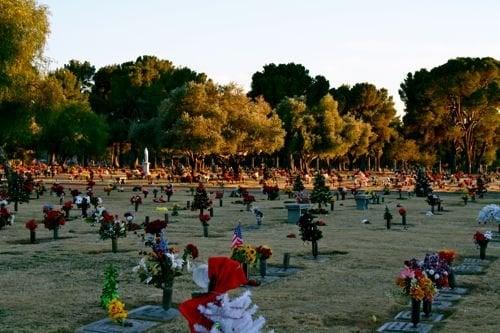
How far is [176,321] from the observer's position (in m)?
12.6

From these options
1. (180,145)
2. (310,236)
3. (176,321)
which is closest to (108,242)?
(310,236)

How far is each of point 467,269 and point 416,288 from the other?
6856mm

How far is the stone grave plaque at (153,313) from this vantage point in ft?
41.8

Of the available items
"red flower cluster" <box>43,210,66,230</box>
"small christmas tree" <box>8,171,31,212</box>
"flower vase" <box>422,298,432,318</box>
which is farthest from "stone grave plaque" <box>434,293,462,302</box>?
"small christmas tree" <box>8,171,31,212</box>

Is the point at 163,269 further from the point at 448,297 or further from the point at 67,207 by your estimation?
the point at 67,207

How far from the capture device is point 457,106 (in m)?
90.9

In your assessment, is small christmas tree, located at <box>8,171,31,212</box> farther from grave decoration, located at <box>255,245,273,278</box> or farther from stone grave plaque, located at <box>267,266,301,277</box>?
grave decoration, located at <box>255,245,273,278</box>

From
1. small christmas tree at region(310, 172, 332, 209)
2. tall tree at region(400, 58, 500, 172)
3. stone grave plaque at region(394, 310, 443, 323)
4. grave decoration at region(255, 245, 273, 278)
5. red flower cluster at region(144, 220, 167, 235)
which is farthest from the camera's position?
tall tree at region(400, 58, 500, 172)

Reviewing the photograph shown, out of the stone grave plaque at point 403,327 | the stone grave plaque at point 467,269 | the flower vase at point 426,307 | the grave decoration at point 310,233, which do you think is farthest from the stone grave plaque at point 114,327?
the stone grave plaque at point 467,269

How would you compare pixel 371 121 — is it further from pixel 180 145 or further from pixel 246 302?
pixel 246 302

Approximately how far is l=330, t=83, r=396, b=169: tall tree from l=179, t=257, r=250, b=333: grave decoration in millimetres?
103281

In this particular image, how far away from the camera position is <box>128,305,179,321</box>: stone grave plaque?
41.8 ft

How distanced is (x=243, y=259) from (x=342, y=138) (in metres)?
74.2

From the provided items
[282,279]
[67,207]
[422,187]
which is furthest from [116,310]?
[422,187]
